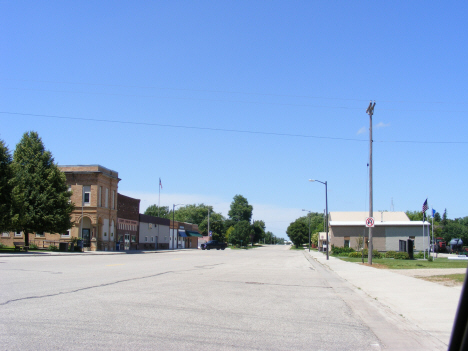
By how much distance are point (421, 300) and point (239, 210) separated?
141 meters

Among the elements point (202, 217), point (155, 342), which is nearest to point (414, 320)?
point (155, 342)

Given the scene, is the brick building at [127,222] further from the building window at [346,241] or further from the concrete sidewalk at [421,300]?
the concrete sidewalk at [421,300]

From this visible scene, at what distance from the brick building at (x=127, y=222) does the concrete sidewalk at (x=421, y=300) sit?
49095 millimetres

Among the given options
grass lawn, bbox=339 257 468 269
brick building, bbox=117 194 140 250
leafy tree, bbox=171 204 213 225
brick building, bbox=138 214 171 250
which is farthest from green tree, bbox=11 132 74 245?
leafy tree, bbox=171 204 213 225

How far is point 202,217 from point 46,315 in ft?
564

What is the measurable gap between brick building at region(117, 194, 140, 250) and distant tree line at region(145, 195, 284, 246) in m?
42.1

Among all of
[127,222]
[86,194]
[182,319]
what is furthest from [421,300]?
[127,222]

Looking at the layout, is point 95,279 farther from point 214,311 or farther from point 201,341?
point 201,341

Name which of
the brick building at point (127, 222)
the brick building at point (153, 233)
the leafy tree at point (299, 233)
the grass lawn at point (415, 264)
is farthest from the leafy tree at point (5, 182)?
the leafy tree at point (299, 233)

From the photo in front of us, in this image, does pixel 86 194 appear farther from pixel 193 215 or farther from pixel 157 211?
pixel 193 215

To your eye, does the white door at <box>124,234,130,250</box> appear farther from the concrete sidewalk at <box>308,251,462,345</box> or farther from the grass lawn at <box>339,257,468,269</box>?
the concrete sidewalk at <box>308,251,462,345</box>

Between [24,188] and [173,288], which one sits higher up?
[24,188]

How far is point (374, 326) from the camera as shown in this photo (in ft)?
28.8

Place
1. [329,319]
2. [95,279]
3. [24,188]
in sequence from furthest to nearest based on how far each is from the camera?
[24,188], [95,279], [329,319]
